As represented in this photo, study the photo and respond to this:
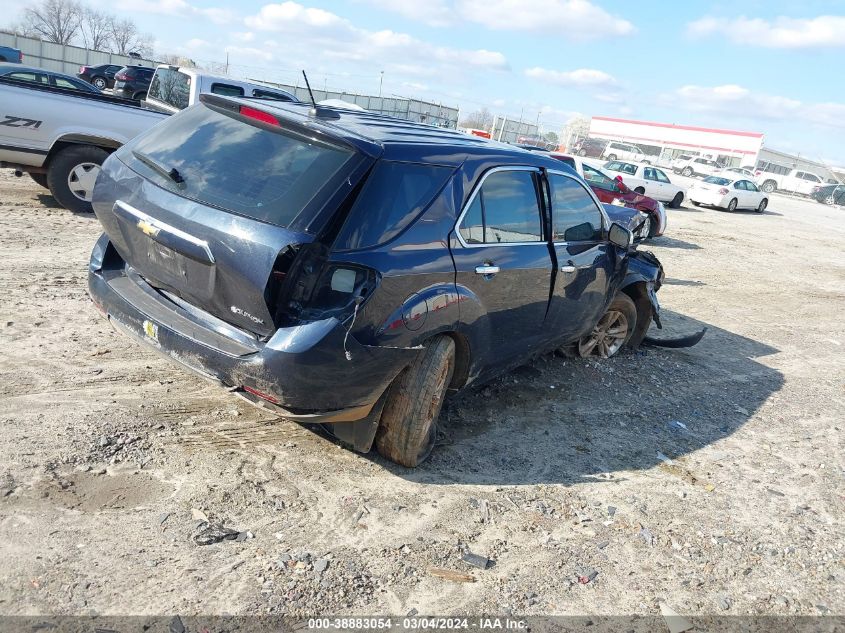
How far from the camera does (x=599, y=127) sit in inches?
2968

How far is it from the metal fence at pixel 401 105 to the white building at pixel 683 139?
80.9ft

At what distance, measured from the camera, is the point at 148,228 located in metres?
3.43

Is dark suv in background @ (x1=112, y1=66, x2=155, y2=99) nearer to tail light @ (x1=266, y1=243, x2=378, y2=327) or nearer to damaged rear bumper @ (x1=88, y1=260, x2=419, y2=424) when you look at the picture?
damaged rear bumper @ (x1=88, y1=260, x2=419, y2=424)

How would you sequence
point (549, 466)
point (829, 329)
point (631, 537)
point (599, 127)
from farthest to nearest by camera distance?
point (599, 127) → point (829, 329) → point (549, 466) → point (631, 537)

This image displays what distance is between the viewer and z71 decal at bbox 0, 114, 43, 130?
7910 mm

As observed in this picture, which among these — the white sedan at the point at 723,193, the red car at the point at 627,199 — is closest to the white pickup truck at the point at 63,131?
the red car at the point at 627,199

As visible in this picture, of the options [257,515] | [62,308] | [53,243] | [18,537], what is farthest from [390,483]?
[53,243]

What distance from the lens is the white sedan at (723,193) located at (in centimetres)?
2641

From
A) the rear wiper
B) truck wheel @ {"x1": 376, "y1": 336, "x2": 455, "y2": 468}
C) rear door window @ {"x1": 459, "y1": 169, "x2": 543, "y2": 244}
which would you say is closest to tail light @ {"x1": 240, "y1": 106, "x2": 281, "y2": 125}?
the rear wiper

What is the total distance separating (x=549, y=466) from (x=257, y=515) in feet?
6.41

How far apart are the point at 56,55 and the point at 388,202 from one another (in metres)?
47.9

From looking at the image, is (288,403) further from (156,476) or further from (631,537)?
(631,537)

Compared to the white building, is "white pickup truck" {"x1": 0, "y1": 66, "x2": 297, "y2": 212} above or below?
below

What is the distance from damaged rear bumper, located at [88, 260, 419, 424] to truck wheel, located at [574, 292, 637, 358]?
10.6 ft
